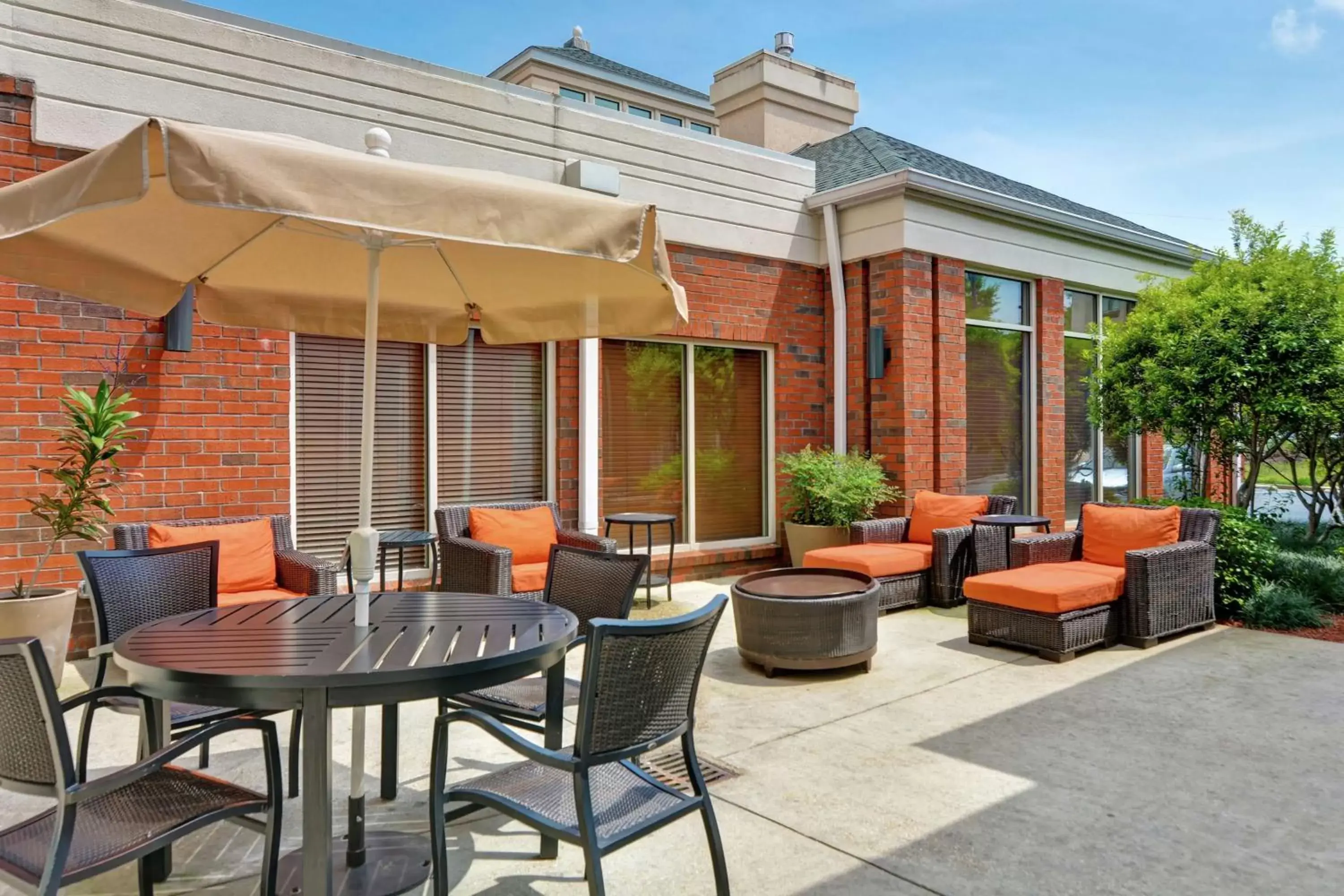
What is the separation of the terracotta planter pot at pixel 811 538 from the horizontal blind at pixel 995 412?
1.86 meters

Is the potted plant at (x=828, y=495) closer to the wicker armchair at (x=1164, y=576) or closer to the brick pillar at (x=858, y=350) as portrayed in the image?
the brick pillar at (x=858, y=350)

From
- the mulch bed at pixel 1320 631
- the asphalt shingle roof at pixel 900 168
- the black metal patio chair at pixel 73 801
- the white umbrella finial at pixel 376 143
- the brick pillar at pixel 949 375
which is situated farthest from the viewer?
the asphalt shingle roof at pixel 900 168

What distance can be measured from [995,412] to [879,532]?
2.82 metres

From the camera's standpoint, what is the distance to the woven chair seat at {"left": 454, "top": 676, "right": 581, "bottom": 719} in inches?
117

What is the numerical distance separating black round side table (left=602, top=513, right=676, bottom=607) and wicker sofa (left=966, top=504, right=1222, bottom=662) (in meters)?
2.29

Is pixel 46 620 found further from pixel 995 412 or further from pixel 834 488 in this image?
pixel 995 412

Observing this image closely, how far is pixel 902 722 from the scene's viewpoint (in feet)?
13.3

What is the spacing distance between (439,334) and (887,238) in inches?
198

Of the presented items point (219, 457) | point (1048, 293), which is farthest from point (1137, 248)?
point (219, 457)

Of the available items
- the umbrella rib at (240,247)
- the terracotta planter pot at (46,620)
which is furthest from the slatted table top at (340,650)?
the terracotta planter pot at (46,620)

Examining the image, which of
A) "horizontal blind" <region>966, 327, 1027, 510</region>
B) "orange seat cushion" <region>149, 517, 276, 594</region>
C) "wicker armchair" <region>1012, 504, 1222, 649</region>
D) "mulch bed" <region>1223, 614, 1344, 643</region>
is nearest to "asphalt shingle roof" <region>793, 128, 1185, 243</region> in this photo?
"horizontal blind" <region>966, 327, 1027, 510</region>

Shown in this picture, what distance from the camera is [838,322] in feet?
27.7

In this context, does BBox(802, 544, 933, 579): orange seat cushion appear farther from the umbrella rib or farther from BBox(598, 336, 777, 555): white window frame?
the umbrella rib

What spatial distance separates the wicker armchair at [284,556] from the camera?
4.75 m
